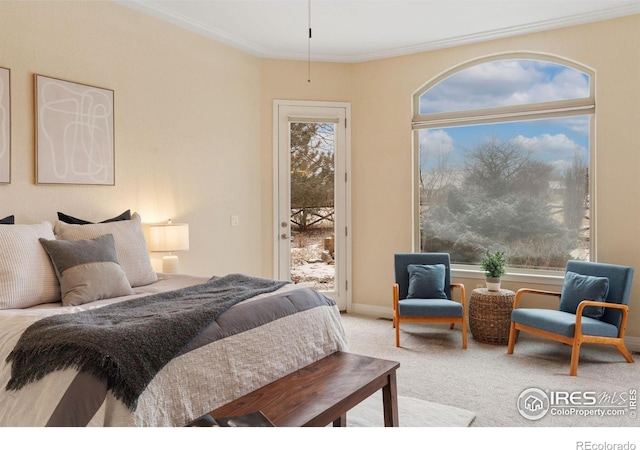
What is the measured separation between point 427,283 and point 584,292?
127 cm

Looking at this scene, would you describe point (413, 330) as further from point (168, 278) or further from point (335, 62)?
point (335, 62)

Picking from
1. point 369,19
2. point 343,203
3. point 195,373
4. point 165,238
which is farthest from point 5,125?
point 343,203

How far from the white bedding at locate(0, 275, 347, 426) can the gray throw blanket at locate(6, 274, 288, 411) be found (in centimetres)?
4

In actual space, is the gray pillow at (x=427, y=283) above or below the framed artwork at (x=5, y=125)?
below

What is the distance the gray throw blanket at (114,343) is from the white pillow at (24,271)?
0.60 m

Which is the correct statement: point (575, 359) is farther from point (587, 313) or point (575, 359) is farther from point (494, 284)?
point (494, 284)

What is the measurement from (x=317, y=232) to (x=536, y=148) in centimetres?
237

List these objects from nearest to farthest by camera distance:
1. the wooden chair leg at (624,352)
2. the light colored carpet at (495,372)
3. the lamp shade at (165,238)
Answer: the light colored carpet at (495,372) → the wooden chair leg at (624,352) → the lamp shade at (165,238)

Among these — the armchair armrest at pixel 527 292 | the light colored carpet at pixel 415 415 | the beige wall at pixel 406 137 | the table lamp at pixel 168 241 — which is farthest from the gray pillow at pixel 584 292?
the table lamp at pixel 168 241

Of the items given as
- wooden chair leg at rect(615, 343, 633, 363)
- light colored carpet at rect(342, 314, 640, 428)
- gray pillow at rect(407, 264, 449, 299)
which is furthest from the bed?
wooden chair leg at rect(615, 343, 633, 363)

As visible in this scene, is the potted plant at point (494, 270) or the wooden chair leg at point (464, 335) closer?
the wooden chair leg at point (464, 335)

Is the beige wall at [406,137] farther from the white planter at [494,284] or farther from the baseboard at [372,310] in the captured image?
the white planter at [494,284]

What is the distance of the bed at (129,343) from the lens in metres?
1.66
